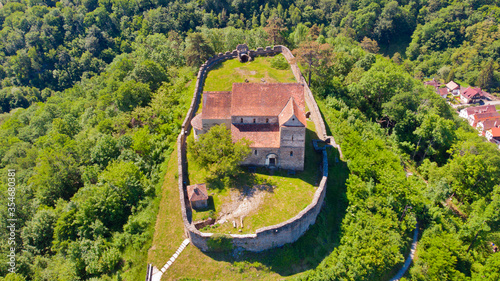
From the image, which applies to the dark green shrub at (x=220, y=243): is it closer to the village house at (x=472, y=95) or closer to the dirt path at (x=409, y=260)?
the dirt path at (x=409, y=260)

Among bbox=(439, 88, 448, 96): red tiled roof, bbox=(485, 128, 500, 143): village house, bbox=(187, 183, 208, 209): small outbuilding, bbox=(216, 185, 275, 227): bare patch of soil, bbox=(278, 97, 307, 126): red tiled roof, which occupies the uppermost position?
bbox=(278, 97, 307, 126): red tiled roof

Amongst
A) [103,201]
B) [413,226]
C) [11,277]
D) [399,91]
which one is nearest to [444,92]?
[399,91]

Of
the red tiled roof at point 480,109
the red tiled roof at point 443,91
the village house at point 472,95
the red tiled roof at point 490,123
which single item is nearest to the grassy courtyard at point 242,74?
the red tiled roof at point 490,123

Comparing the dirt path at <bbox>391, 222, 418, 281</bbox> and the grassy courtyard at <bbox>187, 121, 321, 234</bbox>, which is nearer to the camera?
the grassy courtyard at <bbox>187, 121, 321, 234</bbox>

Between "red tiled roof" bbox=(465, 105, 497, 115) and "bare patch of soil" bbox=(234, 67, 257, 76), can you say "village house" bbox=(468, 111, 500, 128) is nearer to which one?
"red tiled roof" bbox=(465, 105, 497, 115)

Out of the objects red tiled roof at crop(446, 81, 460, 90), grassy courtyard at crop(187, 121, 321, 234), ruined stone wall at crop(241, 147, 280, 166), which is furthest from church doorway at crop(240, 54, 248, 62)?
red tiled roof at crop(446, 81, 460, 90)

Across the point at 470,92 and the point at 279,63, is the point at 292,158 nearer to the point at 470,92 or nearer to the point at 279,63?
the point at 279,63
